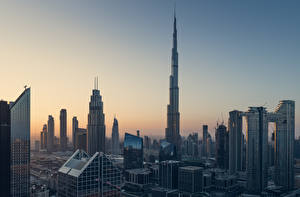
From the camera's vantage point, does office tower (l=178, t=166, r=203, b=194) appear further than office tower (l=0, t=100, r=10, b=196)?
Yes

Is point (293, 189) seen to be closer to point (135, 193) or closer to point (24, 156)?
point (135, 193)

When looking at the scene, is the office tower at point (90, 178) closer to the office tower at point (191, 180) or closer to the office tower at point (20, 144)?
the office tower at point (20, 144)

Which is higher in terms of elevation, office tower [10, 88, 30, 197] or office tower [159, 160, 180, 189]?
office tower [10, 88, 30, 197]

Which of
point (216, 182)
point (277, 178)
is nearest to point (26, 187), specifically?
point (216, 182)

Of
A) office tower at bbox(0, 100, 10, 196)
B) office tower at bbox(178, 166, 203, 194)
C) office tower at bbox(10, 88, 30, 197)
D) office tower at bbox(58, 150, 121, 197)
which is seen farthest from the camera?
office tower at bbox(178, 166, 203, 194)

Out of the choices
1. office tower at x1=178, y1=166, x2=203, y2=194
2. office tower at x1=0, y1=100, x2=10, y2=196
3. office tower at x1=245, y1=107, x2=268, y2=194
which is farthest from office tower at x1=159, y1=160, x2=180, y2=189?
office tower at x1=0, y1=100, x2=10, y2=196

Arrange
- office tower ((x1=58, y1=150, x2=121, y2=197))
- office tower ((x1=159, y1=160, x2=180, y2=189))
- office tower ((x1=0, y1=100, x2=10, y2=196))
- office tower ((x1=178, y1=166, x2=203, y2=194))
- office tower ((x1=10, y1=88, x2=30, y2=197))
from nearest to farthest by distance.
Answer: office tower ((x1=58, y1=150, x2=121, y2=197)), office tower ((x1=0, y1=100, x2=10, y2=196)), office tower ((x1=10, y1=88, x2=30, y2=197)), office tower ((x1=178, y1=166, x2=203, y2=194)), office tower ((x1=159, y1=160, x2=180, y2=189))

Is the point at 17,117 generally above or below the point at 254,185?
above

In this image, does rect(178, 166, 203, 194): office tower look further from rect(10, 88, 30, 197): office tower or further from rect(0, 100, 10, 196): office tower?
rect(0, 100, 10, 196): office tower
